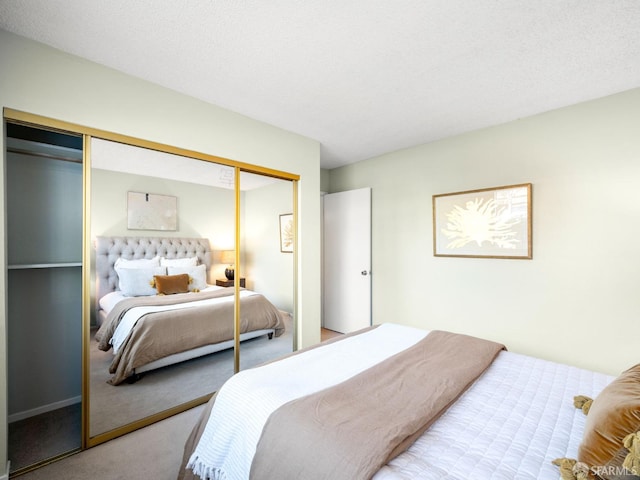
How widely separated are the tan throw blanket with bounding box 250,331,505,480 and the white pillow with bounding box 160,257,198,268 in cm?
158

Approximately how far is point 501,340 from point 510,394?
5.64ft

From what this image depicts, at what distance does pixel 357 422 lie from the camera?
1157 mm

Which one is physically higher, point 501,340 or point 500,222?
point 500,222

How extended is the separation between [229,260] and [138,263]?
0.72 meters

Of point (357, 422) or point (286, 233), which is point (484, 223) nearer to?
point (286, 233)

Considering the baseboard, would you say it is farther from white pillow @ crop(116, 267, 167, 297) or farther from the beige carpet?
white pillow @ crop(116, 267, 167, 297)

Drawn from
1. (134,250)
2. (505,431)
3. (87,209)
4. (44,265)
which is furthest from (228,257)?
(505,431)

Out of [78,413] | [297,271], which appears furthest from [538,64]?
[78,413]

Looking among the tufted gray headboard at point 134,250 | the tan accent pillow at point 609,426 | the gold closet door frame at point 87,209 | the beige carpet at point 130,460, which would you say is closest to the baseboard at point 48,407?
the gold closet door frame at point 87,209

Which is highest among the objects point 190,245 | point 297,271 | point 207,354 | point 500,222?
point 500,222

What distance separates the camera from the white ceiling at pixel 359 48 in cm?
155

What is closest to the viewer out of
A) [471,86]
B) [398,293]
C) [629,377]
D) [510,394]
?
[629,377]

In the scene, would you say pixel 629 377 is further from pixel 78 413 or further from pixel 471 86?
pixel 78 413

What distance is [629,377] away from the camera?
1206 mm
